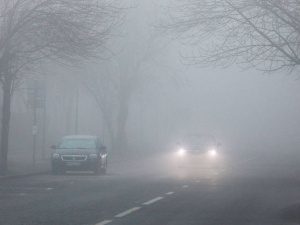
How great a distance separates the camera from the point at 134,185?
26.5 metres

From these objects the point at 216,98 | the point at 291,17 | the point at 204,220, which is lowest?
the point at 204,220

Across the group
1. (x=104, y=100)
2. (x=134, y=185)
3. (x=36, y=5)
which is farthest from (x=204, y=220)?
(x=104, y=100)

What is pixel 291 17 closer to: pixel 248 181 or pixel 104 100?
pixel 248 181

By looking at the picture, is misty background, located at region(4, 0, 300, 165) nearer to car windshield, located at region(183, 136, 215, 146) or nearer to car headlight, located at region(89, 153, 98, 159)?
car headlight, located at region(89, 153, 98, 159)

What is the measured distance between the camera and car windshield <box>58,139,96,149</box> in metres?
34.4

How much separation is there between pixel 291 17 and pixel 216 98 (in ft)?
390

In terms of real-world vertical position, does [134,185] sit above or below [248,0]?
below

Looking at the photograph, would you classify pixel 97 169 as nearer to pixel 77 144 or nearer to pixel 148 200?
pixel 77 144

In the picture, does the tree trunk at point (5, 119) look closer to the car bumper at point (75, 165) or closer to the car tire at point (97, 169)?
the car bumper at point (75, 165)

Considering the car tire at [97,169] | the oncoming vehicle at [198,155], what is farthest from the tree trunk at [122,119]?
the car tire at [97,169]

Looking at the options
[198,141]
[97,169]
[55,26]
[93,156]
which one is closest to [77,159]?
[93,156]

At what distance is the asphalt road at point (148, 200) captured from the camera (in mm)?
15938

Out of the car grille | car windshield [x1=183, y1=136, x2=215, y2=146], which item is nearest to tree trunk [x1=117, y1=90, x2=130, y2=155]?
car windshield [x1=183, y1=136, x2=215, y2=146]

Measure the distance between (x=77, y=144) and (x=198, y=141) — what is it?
31.4 ft
